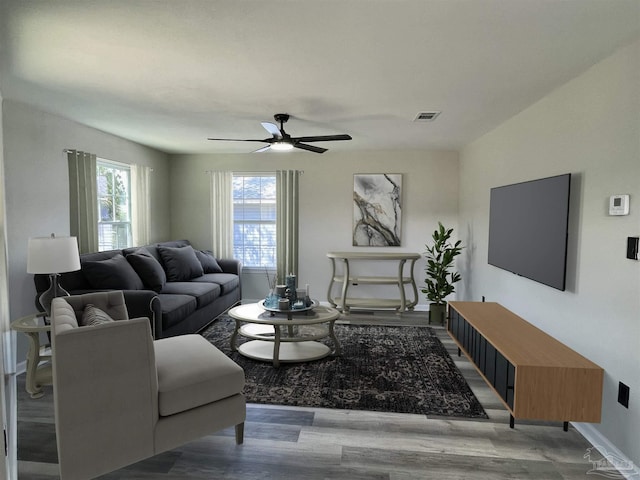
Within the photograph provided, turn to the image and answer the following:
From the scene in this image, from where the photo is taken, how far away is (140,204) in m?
5.03

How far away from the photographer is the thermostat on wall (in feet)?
6.70

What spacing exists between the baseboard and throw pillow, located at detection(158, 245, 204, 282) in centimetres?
420

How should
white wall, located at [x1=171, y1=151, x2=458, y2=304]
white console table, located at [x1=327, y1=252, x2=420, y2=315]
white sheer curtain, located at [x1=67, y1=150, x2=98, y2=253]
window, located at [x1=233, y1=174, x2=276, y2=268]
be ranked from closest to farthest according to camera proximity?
1. white sheer curtain, located at [x1=67, y1=150, x2=98, y2=253]
2. white console table, located at [x1=327, y1=252, x2=420, y2=315]
3. white wall, located at [x1=171, y1=151, x2=458, y2=304]
4. window, located at [x1=233, y1=174, x2=276, y2=268]

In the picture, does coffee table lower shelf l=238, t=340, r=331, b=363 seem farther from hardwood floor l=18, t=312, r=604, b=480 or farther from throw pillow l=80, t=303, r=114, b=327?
throw pillow l=80, t=303, r=114, b=327

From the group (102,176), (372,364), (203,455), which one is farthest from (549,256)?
(102,176)

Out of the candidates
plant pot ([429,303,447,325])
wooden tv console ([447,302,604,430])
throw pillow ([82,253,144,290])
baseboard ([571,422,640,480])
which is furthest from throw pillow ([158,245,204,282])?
baseboard ([571,422,640,480])

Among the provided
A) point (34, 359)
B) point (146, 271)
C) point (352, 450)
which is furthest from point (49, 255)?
point (352, 450)

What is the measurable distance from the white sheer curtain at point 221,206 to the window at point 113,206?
1171 millimetres

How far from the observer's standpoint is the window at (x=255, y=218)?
5883mm

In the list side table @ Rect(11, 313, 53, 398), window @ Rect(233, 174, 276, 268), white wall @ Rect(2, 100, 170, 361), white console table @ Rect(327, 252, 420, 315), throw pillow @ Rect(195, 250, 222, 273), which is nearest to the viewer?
side table @ Rect(11, 313, 53, 398)

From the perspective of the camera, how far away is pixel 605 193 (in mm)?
2229

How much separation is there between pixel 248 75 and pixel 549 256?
96.5 inches

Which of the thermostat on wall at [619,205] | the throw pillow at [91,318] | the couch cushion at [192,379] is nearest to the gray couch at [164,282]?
the throw pillow at [91,318]

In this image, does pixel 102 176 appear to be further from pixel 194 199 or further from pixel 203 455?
pixel 203 455
